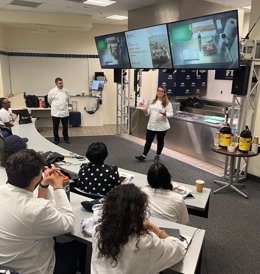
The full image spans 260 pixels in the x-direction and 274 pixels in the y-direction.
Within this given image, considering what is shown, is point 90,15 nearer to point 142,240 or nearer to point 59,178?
point 59,178

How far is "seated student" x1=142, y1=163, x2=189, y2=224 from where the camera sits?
6.75ft

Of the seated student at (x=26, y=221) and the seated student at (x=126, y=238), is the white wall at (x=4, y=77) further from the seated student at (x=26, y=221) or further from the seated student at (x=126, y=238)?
the seated student at (x=126, y=238)

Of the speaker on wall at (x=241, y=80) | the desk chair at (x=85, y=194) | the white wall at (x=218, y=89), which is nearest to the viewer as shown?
the desk chair at (x=85, y=194)

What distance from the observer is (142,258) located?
1.31 metres

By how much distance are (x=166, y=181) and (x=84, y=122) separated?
7.22 metres

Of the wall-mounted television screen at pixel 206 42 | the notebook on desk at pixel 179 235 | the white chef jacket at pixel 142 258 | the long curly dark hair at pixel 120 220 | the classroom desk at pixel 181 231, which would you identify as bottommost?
the classroom desk at pixel 181 231

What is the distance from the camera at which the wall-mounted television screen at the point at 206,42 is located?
3.77 meters

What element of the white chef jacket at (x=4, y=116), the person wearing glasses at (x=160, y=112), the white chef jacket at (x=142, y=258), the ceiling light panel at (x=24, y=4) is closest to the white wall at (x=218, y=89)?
the person wearing glasses at (x=160, y=112)

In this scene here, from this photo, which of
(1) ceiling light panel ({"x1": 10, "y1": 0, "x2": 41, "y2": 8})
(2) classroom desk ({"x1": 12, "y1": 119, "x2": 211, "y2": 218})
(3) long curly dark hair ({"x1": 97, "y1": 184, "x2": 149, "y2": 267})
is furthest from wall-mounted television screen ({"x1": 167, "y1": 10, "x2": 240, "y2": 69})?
(1) ceiling light panel ({"x1": 10, "y1": 0, "x2": 41, "y2": 8})

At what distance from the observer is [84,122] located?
356 inches

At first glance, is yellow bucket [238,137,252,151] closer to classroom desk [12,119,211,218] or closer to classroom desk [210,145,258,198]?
classroom desk [210,145,258,198]

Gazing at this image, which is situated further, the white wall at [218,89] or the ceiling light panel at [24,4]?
the white wall at [218,89]

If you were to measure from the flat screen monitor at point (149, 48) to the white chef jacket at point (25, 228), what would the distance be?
404 cm

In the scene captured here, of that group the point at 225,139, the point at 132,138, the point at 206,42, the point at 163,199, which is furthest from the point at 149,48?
the point at 163,199
